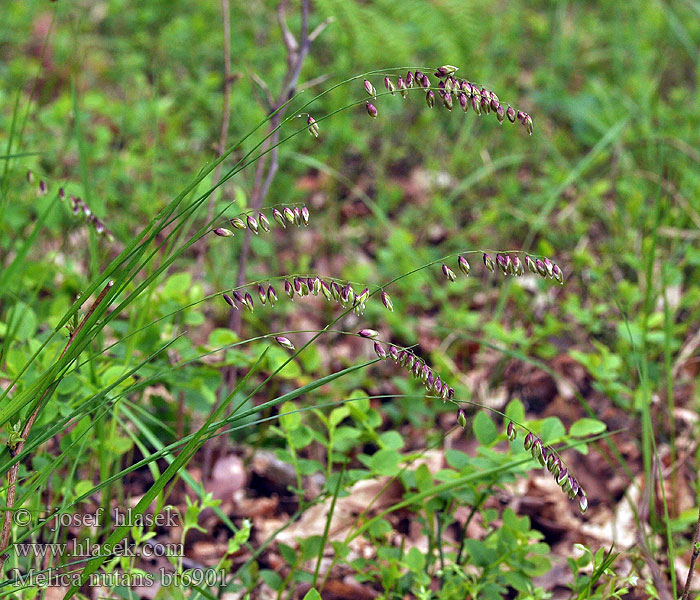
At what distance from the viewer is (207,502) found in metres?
1.45

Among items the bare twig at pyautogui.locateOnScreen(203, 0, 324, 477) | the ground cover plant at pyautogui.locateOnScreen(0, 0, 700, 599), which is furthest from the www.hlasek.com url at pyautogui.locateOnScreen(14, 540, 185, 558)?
the bare twig at pyautogui.locateOnScreen(203, 0, 324, 477)

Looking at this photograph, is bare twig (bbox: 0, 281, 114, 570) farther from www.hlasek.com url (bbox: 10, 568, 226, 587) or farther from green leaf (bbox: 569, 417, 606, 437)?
green leaf (bbox: 569, 417, 606, 437)

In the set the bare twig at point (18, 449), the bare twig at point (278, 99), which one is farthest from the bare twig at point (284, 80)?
the bare twig at point (18, 449)

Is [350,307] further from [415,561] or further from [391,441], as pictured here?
[415,561]

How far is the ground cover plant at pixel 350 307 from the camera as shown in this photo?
4.47 ft

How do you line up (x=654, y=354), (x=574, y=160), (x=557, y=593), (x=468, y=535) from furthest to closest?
(x=574, y=160) → (x=654, y=354) → (x=468, y=535) → (x=557, y=593)

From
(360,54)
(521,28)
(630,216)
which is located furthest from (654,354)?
(521,28)

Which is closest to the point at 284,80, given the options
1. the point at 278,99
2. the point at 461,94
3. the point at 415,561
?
the point at 278,99

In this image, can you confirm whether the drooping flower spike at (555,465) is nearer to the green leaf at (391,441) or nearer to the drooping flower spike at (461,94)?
the green leaf at (391,441)

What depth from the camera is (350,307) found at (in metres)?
1.29

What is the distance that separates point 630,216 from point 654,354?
861mm

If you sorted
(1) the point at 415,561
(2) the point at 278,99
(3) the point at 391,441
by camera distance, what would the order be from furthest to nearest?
(2) the point at 278,99 → (3) the point at 391,441 → (1) the point at 415,561

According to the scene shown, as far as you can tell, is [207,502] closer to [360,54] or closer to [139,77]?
[139,77]

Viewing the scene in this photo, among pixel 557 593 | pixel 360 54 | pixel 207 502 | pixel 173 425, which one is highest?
pixel 360 54
